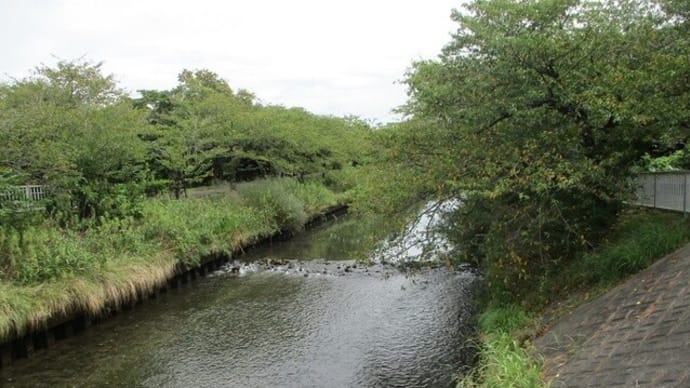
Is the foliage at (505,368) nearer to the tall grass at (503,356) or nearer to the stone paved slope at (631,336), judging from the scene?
the tall grass at (503,356)

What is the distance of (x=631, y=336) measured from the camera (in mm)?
5145

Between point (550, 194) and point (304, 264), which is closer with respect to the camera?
point (550, 194)

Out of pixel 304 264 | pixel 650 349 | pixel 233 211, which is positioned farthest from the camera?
pixel 233 211

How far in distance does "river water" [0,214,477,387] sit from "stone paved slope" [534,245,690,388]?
2020mm

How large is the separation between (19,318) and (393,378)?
6.23 meters

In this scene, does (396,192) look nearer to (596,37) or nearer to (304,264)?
(596,37)

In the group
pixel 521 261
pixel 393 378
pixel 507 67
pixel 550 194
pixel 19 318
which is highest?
pixel 507 67

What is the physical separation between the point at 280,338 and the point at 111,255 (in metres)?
4.62

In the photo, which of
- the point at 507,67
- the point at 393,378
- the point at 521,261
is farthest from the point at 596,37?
the point at 393,378

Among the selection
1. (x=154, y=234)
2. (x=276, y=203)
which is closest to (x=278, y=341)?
(x=154, y=234)

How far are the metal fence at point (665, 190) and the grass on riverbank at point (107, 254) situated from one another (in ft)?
33.3

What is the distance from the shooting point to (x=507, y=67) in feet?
23.9

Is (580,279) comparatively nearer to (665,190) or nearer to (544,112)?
(665,190)

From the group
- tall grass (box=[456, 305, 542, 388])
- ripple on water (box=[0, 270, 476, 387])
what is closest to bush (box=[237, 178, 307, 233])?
ripple on water (box=[0, 270, 476, 387])
